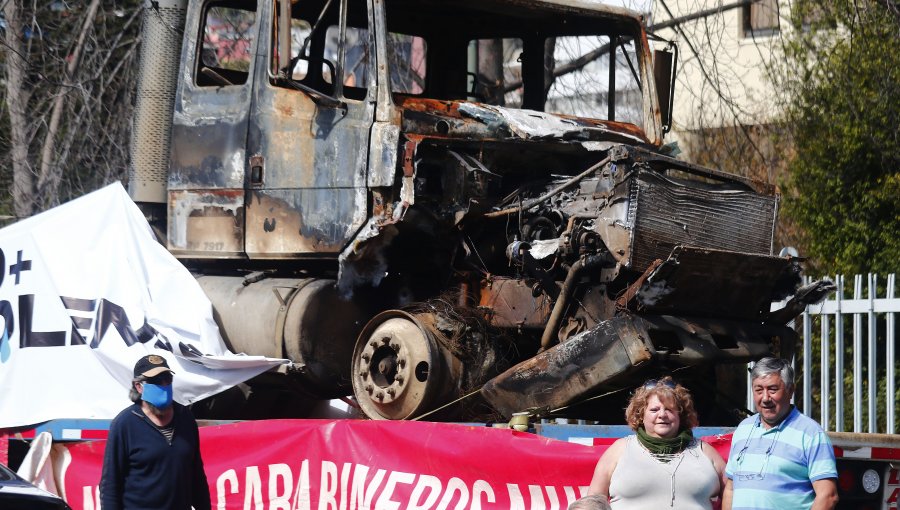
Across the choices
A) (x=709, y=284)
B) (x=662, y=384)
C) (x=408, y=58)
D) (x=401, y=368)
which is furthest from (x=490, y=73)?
(x=662, y=384)

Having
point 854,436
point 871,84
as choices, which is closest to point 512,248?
point 854,436

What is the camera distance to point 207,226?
9.12m

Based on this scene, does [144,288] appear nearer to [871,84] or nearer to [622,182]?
[622,182]

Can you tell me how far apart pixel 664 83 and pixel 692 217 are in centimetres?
206

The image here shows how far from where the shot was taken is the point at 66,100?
1505 cm

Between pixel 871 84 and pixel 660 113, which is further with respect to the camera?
→ pixel 871 84

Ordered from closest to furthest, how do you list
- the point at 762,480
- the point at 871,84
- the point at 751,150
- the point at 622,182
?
the point at 762,480, the point at 622,182, the point at 871,84, the point at 751,150

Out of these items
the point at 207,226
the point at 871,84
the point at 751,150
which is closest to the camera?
the point at 207,226

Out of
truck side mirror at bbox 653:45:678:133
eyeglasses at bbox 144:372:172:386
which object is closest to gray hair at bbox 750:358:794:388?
eyeglasses at bbox 144:372:172:386

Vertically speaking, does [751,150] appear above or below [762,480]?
above

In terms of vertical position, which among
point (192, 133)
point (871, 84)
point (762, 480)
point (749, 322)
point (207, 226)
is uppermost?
point (871, 84)

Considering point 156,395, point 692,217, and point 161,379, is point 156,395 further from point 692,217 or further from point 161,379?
point 692,217

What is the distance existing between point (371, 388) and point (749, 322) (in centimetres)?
216

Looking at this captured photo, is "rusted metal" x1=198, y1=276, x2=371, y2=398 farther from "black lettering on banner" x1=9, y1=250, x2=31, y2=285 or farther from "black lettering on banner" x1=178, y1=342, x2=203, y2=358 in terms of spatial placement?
"black lettering on banner" x1=9, y1=250, x2=31, y2=285
